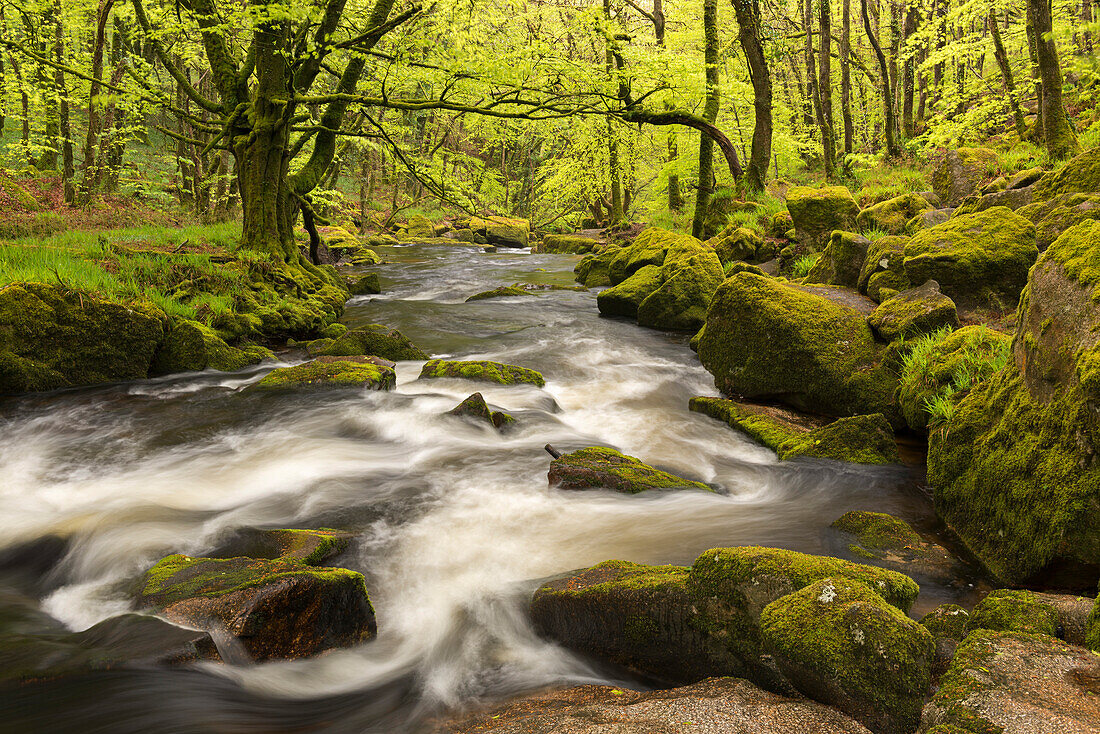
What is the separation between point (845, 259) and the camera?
9289 mm

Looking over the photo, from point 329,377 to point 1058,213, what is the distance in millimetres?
9719

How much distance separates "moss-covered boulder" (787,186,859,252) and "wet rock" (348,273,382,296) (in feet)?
37.2

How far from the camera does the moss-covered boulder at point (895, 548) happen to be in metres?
3.88

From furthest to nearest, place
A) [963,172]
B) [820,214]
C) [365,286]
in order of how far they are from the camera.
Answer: [365,286]
[963,172]
[820,214]

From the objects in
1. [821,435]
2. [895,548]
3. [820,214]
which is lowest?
[895,548]

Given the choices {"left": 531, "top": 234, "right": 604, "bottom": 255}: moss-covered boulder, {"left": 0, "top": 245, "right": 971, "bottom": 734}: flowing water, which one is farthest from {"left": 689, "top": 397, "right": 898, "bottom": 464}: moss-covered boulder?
{"left": 531, "top": 234, "right": 604, "bottom": 255}: moss-covered boulder

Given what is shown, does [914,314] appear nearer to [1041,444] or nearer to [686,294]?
[1041,444]

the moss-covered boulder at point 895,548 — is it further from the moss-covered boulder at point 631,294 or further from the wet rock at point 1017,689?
the moss-covered boulder at point 631,294

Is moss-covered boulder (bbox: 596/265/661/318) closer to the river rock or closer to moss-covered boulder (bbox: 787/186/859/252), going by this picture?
moss-covered boulder (bbox: 787/186/859/252)

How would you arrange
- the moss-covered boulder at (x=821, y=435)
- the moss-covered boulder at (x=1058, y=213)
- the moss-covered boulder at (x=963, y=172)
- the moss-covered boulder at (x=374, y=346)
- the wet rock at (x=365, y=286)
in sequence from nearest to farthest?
the moss-covered boulder at (x=821, y=435), the moss-covered boulder at (x=1058, y=213), the moss-covered boulder at (x=374, y=346), the moss-covered boulder at (x=963, y=172), the wet rock at (x=365, y=286)

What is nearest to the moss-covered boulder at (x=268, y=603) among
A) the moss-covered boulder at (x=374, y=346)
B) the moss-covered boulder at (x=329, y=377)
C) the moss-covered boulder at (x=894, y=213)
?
the moss-covered boulder at (x=329, y=377)

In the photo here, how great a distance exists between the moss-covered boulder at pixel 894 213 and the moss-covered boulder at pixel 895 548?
25.6ft

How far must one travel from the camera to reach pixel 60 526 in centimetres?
470

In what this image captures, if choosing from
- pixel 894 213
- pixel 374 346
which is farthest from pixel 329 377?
pixel 894 213
